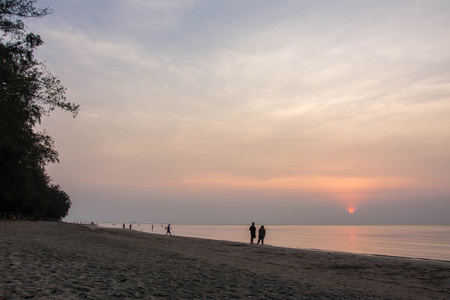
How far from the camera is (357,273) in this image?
2006 centimetres

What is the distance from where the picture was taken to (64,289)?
7551mm

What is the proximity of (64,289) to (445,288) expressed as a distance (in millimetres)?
15815

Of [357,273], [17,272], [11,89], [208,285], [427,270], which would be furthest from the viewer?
[427,270]

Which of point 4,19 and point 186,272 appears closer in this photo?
point 186,272

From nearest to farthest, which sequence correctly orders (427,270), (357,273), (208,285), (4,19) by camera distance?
(208,285) → (4,19) → (357,273) → (427,270)

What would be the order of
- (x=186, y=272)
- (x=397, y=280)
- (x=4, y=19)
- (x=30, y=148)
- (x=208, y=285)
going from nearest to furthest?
(x=208, y=285) → (x=186, y=272) → (x=4, y=19) → (x=397, y=280) → (x=30, y=148)

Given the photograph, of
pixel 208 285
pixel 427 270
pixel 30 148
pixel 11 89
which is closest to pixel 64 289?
pixel 208 285

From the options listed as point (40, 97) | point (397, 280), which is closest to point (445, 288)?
point (397, 280)

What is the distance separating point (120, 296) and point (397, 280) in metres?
15.3

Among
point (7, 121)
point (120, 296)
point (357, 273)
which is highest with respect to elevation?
point (7, 121)

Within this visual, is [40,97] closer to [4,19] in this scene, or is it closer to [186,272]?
[4,19]

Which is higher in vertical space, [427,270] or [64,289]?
[64,289]

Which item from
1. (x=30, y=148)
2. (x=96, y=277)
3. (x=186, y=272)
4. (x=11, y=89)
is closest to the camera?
(x=96, y=277)

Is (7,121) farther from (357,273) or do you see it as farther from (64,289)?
(357,273)
